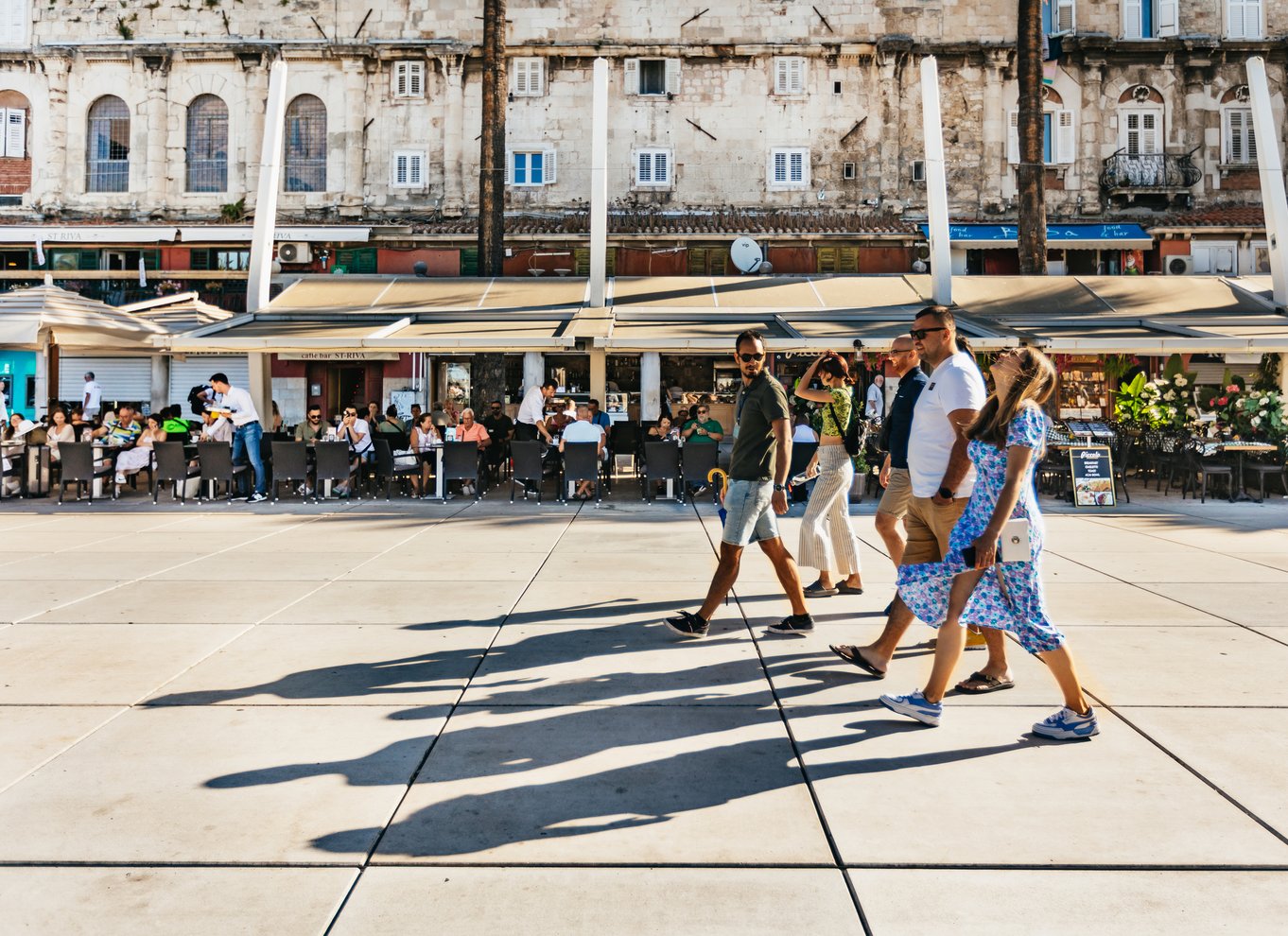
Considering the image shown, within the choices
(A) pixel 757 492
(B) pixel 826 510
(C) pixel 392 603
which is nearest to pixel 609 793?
(A) pixel 757 492

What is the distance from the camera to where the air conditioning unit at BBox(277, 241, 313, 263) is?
79.4 feet

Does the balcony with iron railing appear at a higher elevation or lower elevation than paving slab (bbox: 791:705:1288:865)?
higher

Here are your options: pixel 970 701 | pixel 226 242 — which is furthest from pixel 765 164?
pixel 970 701

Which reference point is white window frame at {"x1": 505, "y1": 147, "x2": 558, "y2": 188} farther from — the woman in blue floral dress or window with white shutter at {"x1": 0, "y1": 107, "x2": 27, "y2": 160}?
the woman in blue floral dress

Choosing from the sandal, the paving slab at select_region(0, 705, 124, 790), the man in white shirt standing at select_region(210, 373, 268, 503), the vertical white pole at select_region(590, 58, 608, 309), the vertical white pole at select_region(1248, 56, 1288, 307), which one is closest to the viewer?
the paving slab at select_region(0, 705, 124, 790)

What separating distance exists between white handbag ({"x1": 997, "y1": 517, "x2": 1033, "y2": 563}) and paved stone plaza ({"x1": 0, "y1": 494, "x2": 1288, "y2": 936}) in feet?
2.46

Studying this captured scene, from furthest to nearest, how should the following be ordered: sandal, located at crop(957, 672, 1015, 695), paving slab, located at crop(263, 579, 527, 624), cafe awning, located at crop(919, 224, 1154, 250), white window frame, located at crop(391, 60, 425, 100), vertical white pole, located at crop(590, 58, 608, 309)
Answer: white window frame, located at crop(391, 60, 425, 100), cafe awning, located at crop(919, 224, 1154, 250), vertical white pole, located at crop(590, 58, 608, 309), paving slab, located at crop(263, 579, 527, 624), sandal, located at crop(957, 672, 1015, 695)

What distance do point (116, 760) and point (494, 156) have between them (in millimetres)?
16463

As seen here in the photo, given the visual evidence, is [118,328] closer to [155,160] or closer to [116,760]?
[116,760]

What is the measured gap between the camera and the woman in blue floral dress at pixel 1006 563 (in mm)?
3850

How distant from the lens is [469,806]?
129 inches

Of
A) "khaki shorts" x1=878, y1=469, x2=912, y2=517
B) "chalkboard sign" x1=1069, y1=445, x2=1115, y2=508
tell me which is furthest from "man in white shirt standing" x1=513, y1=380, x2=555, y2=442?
"khaki shorts" x1=878, y1=469, x2=912, y2=517

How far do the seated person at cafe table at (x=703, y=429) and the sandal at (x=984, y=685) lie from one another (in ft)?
28.4

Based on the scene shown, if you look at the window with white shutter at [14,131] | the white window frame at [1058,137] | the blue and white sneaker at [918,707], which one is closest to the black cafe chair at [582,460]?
the blue and white sneaker at [918,707]
